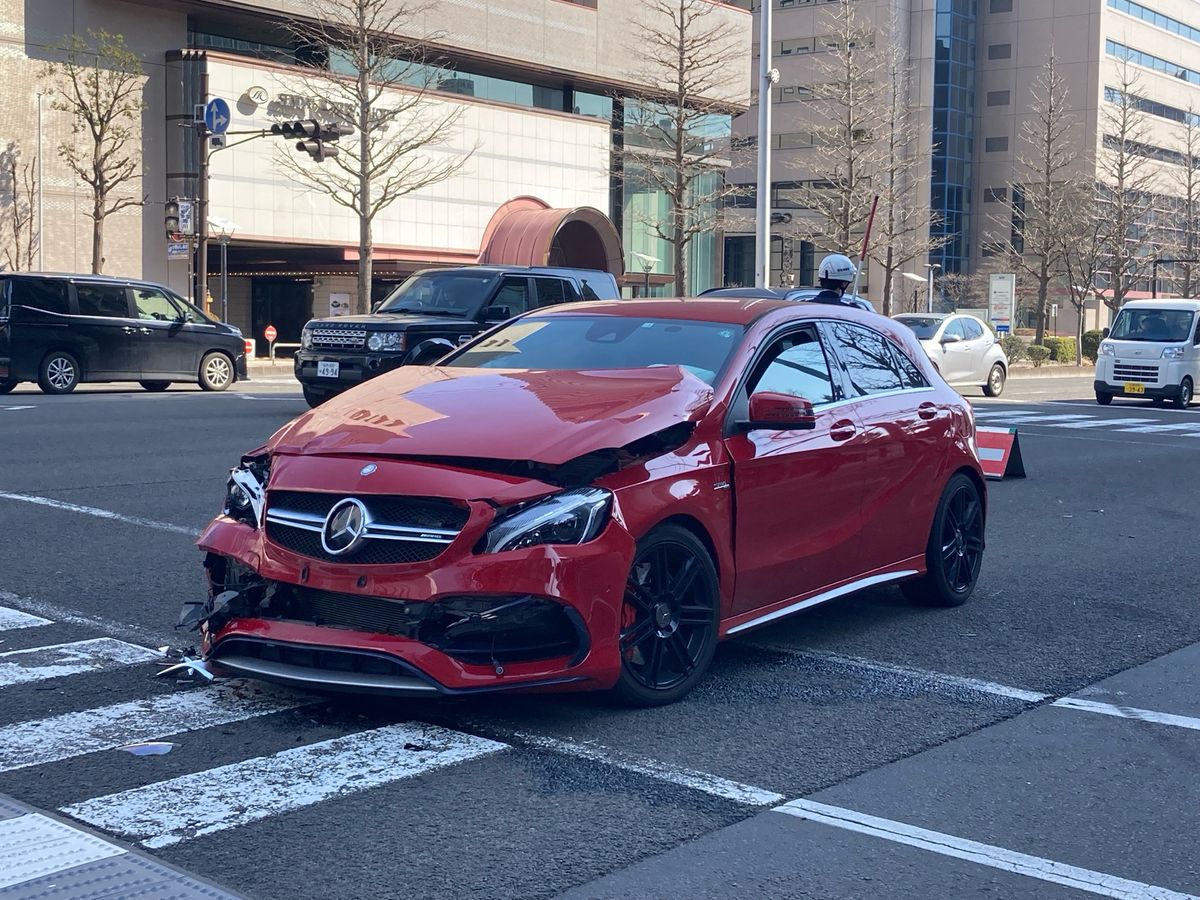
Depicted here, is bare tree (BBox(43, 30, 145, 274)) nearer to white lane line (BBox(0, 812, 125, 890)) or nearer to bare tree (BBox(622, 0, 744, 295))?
bare tree (BBox(622, 0, 744, 295))

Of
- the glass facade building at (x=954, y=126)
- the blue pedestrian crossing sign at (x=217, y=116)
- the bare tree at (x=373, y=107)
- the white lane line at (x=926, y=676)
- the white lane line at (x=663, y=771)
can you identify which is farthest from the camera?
the glass facade building at (x=954, y=126)

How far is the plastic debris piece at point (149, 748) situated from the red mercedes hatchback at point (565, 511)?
1.41ft

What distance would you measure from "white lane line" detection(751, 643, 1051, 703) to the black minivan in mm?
17638

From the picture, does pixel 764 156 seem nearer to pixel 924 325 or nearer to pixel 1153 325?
pixel 924 325

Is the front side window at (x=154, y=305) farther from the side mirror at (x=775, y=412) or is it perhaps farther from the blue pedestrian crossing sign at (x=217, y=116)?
the side mirror at (x=775, y=412)

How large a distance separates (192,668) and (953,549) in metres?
4.05

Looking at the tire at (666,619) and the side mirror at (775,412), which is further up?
the side mirror at (775,412)

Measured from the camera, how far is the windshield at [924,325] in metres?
28.3

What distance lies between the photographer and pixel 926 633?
7148 millimetres

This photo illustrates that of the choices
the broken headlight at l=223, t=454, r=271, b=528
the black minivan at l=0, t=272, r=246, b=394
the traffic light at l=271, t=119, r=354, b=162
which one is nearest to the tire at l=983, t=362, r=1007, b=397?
the traffic light at l=271, t=119, r=354, b=162

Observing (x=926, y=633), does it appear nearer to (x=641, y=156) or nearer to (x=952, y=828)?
(x=952, y=828)

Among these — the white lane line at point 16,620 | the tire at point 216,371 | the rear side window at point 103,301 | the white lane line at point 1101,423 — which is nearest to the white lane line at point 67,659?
the white lane line at point 16,620

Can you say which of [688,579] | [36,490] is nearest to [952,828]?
[688,579]

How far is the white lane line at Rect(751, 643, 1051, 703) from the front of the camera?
5969 millimetres
